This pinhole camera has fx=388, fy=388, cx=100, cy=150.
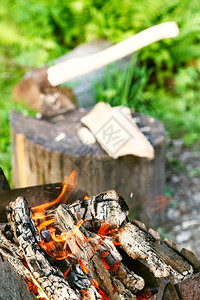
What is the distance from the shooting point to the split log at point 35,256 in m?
1.21

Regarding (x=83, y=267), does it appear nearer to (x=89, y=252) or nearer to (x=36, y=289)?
(x=89, y=252)

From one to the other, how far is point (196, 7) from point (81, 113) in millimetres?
2466

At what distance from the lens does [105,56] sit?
169cm

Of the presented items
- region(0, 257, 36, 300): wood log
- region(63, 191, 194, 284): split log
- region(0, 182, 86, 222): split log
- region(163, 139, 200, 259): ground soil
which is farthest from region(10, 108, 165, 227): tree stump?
region(0, 257, 36, 300): wood log

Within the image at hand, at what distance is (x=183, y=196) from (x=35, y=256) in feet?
7.18

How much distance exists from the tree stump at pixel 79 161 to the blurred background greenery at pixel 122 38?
1.11 metres

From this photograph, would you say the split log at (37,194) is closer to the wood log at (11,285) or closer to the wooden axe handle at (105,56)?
the wood log at (11,285)

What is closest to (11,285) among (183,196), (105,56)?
(105,56)

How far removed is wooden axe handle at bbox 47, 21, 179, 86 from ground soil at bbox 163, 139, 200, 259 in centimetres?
147

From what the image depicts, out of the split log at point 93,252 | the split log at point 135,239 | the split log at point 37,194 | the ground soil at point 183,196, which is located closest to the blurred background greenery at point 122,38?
the ground soil at point 183,196

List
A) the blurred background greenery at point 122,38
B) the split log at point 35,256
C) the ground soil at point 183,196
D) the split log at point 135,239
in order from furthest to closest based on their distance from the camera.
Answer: the blurred background greenery at point 122,38 < the ground soil at point 183,196 < the split log at point 135,239 < the split log at point 35,256

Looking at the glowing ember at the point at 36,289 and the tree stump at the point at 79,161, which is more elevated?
the tree stump at the point at 79,161

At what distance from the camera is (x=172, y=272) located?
1.30 meters

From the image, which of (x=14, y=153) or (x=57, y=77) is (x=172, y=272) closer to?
(x=57, y=77)
